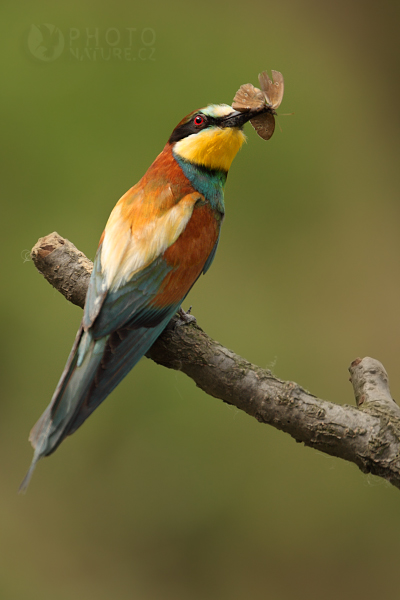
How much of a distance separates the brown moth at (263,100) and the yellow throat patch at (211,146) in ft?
0.20

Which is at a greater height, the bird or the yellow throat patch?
the yellow throat patch

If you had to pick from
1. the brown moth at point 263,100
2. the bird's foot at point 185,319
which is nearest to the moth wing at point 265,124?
the brown moth at point 263,100

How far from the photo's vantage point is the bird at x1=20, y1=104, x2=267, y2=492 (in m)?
0.95

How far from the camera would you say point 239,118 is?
1135mm

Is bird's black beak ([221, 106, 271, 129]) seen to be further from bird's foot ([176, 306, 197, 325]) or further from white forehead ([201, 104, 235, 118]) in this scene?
bird's foot ([176, 306, 197, 325])

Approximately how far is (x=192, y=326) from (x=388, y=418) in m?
0.37

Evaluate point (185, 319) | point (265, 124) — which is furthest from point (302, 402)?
point (265, 124)

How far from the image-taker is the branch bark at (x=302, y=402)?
0.98 metres

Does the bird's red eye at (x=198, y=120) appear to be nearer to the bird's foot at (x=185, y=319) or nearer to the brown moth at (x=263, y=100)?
the brown moth at (x=263, y=100)

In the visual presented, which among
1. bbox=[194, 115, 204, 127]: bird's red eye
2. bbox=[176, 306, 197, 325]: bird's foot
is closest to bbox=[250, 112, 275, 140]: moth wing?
bbox=[194, 115, 204, 127]: bird's red eye

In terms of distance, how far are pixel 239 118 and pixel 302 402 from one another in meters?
0.53

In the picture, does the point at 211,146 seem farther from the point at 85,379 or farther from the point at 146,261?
the point at 85,379

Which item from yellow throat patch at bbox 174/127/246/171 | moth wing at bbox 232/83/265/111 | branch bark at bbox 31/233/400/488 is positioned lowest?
branch bark at bbox 31/233/400/488

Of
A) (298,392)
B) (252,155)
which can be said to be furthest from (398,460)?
(252,155)
